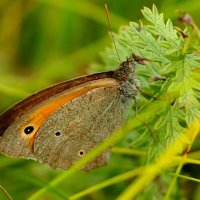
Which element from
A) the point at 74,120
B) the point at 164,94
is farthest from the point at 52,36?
the point at 164,94

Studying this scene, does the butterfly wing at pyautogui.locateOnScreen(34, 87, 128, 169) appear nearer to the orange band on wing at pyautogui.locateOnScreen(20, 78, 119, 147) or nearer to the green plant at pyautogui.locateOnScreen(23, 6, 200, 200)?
the orange band on wing at pyautogui.locateOnScreen(20, 78, 119, 147)

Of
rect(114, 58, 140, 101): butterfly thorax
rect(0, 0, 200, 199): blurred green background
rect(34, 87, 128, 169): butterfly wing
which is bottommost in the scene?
rect(34, 87, 128, 169): butterfly wing

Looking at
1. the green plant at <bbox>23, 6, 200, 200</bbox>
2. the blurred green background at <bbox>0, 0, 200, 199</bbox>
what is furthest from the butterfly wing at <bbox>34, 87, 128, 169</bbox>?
the blurred green background at <bbox>0, 0, 200, 199</bbox>

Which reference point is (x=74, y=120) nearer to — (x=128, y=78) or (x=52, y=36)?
(x=128, y=78)

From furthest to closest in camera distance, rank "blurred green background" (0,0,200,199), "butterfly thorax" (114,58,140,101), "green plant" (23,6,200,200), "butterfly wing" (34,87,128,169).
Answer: "blurred green background" (0,0,200,199) → "butterfly wing" (34,87,128,169) → "butterfly thorax" (114,58,140,101) → "green plant" (23,6,200,200)

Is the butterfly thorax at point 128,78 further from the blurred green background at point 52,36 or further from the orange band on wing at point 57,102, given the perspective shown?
the blurred green background at point 52,36
